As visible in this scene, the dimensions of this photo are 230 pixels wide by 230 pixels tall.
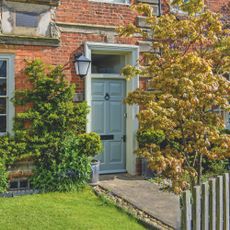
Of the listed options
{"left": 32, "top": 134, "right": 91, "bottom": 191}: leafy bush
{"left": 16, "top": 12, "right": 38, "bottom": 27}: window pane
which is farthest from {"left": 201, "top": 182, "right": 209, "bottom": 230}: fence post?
{"left": 16, "top": 12, "right": 38, "bottom": 27}: window pane

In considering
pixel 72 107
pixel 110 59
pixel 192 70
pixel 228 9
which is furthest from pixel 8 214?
pixel 228 9

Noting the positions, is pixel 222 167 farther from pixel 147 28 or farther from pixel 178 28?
pixel 178 28

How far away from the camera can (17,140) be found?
7426mm

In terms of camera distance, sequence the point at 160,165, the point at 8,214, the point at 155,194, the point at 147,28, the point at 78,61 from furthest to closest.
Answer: the point at 147,28 < the point at 78,61 < the point at 155,194 < the point at 8,214 < the point at 160,165

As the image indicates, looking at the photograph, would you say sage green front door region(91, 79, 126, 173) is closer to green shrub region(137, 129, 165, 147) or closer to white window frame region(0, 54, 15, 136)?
green shrub region(137, 129, 165, 147)

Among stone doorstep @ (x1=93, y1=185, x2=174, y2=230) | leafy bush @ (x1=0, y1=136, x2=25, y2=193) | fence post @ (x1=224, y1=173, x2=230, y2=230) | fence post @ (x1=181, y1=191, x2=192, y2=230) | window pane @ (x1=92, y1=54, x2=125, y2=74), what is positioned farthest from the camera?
window pane @ (x1=92, y1=54, x2=125, y2=74)

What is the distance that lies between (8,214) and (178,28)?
3754mm

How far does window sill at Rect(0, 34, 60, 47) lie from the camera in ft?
24.4

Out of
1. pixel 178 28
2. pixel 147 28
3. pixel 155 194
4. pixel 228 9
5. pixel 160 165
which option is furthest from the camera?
pixel 228 9

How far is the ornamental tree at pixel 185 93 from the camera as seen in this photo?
4.68m

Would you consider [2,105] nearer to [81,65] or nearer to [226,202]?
[81,65]

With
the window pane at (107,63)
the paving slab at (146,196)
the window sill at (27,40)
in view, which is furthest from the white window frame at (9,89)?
the paving slab at (146,196)

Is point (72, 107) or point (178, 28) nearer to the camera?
point (178, 28)

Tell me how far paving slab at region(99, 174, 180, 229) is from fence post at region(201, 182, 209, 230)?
4.44 feet
